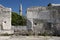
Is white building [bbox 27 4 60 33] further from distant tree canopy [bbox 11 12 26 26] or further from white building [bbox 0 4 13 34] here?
distant tree canopy [bbox 11 12 26 26]

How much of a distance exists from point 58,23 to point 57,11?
485 millimetres

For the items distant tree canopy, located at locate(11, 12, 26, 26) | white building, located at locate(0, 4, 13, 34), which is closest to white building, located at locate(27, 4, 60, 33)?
white building, located at locate(0, 4, 13, 34)

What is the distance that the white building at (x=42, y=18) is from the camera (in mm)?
5672

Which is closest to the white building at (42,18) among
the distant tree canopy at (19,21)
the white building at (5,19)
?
the white building at (5,19)

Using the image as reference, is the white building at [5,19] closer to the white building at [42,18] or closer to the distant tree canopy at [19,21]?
the white building at [42,18]

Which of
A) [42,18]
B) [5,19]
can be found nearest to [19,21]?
[5,19]

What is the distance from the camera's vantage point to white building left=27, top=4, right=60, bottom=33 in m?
5.67

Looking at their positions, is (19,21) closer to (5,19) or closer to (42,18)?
(5,19)

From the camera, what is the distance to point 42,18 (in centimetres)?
582

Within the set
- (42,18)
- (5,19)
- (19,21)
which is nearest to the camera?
(42,18)

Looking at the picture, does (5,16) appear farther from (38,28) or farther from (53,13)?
(53,13)

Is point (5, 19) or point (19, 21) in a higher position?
point (5, 19)

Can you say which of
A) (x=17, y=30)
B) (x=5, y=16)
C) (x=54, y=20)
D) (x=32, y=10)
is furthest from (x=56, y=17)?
(x=5, y=16)

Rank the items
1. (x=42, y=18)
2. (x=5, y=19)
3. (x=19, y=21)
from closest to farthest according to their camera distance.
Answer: (x=42, y=18) → (x=5, y=19) → (x=19, y=21)
